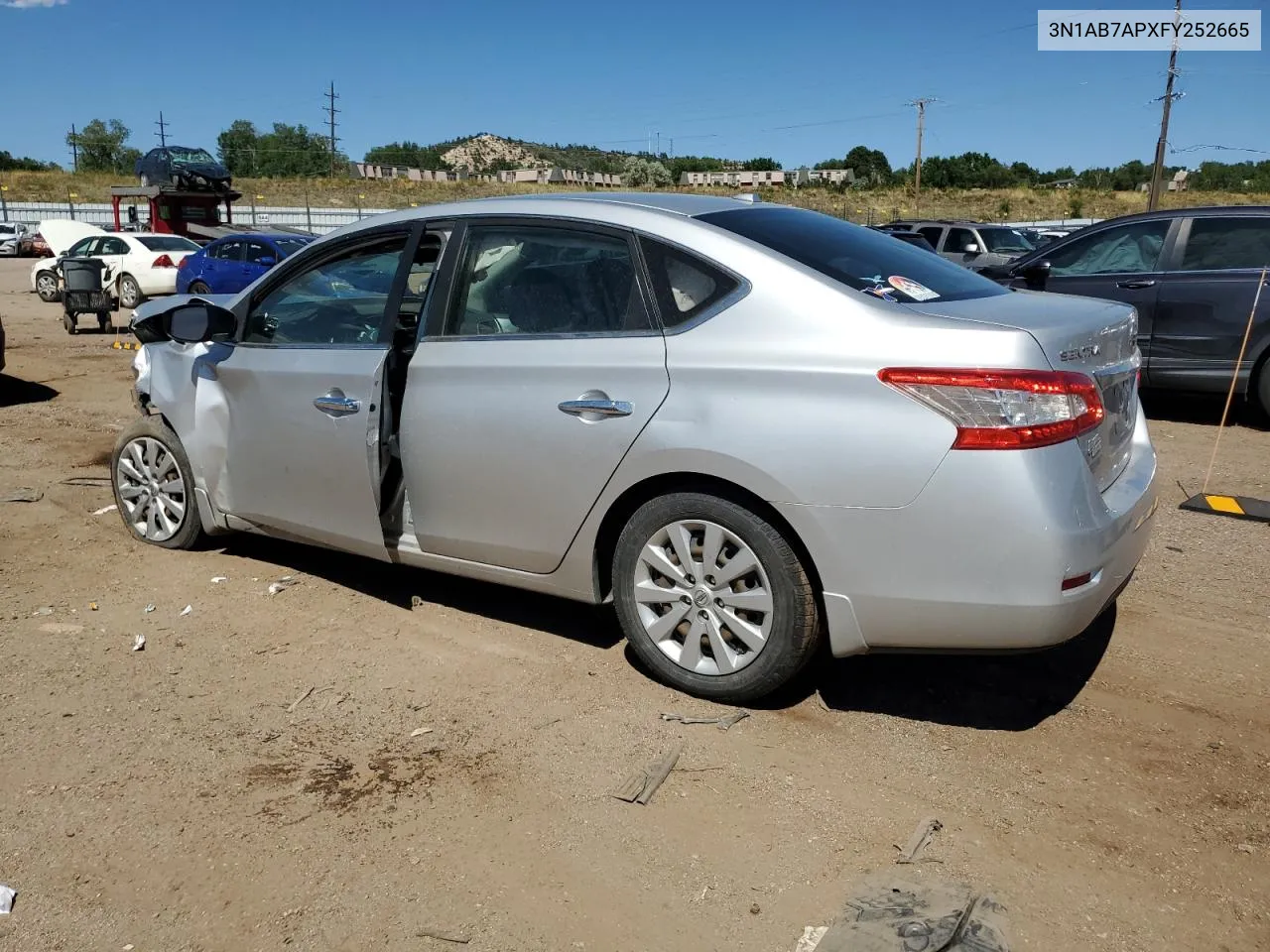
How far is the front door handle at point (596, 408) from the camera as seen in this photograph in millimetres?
3629

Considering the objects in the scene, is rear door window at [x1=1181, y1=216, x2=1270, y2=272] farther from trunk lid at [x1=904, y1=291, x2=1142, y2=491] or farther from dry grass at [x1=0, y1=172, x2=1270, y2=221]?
dry grass at [x1=0, y1=172, x2=1270, y2=221]

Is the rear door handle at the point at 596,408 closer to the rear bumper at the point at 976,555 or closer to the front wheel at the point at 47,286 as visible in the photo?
the rear bumper at the point at 976,555

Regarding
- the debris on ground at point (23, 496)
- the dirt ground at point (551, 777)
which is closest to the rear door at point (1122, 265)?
the dirt ground at point (551, 777)

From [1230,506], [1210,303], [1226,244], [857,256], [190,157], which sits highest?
[190,157]

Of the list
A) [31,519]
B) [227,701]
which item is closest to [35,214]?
[31,519]

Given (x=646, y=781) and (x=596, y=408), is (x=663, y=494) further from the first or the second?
(x=646, y=781)

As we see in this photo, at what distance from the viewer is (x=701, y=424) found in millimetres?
3457

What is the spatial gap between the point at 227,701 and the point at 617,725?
56.2 inches

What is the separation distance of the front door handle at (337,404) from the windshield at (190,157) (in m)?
29.2

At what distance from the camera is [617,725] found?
362 cm

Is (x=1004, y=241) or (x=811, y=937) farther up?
(x=1004, y=241)

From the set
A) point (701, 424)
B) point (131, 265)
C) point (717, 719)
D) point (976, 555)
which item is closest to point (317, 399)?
point (701, 424)

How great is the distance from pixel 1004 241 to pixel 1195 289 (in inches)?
490

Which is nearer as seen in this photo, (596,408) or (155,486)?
(596,408)
